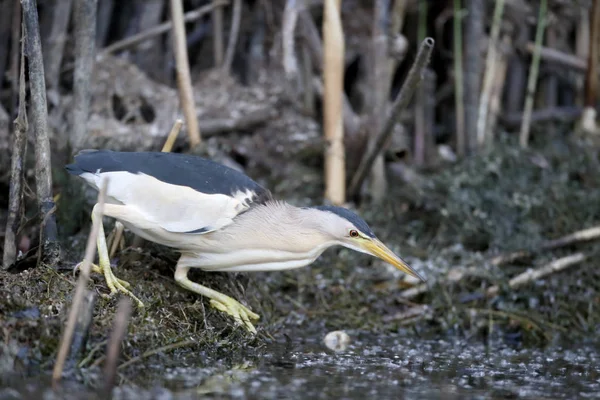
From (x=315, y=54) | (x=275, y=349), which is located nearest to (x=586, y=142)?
(x=315, y=54)

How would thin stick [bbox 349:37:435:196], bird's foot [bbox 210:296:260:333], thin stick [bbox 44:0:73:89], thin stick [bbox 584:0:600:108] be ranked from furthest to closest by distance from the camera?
1. thin stick [bbox 584:0:600:108]
2. thin stick [bbox 44:0:73:89]
3. thin stick [bbox 349:37:435:196]
4. bird's foot [bbox 210:296:260:333]

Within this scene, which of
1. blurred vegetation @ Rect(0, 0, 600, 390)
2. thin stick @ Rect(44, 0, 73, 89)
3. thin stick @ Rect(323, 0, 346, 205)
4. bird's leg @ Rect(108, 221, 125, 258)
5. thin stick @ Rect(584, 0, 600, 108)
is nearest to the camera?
blurred vegetation @ Rect(0, 0, 600, 390)

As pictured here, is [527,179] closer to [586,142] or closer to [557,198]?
[557,198]

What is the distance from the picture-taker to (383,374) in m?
3.29

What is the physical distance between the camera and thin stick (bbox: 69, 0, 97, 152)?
4.43 metres

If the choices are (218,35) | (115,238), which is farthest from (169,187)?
(218,35)

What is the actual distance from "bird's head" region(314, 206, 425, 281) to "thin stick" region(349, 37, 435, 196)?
99cm

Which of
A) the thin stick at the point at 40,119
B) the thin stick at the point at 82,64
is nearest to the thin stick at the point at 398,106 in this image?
the thin stick at the point at 82,64

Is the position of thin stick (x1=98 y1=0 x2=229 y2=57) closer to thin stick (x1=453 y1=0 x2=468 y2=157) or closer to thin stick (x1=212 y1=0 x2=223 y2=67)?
thin stick (x1=212 y1=0 x2=223 y2=67)

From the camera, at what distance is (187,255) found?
3732 millimetres

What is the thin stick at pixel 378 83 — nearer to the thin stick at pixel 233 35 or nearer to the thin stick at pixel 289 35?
the thin stick at pixel 289 35

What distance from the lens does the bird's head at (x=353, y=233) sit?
12.2 feet

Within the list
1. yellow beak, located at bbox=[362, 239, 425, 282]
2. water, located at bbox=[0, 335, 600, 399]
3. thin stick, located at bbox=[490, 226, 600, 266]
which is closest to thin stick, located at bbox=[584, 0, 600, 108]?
thin stick, located at bbox=[490, 226, 600, 266]

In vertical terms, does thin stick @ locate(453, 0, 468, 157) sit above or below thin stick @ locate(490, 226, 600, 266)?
above
